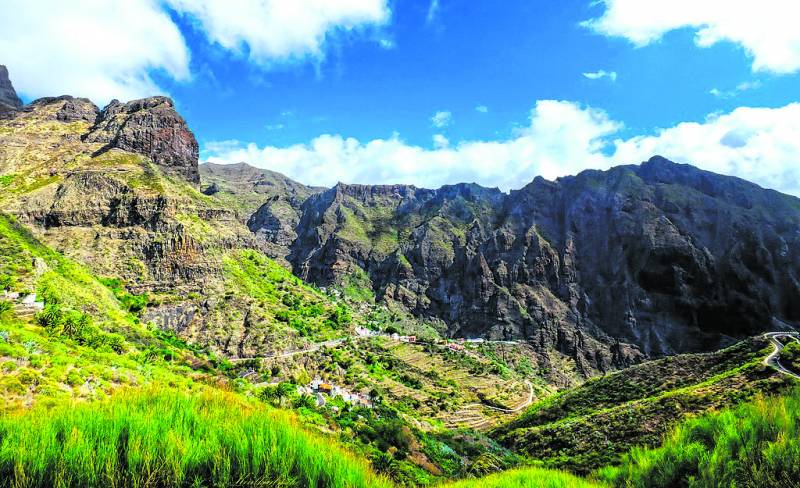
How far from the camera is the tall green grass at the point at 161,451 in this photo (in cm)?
292

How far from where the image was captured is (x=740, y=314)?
16300cm

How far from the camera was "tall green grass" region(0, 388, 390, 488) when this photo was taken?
2924 millimetres

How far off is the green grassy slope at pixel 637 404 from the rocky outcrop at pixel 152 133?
113 meters

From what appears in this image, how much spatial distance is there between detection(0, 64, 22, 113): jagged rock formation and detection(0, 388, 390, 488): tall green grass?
640 feet

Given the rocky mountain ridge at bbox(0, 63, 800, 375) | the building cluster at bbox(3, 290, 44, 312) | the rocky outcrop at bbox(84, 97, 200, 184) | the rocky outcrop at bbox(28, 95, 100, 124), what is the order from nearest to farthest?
the building cluster at bbox(3, 290, 44, 312) → the rocky mountain ridge at bbox(0, 63, 800, 375) → the rocky outcrop at bbox(84, 97, 200, 184) → the rocky outcrop at bbox(28, 95, 100, 124)

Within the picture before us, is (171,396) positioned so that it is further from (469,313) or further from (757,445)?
(469,313)

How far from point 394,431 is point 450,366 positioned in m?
70.5

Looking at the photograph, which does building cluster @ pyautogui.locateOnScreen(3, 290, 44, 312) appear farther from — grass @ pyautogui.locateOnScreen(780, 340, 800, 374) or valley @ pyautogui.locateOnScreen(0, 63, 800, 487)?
grass @ pyautogui.locateOnScreen(780, 340, 800, 374)

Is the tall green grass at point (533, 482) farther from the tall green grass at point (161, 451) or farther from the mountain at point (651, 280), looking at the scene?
the mountain at point (651, 280)

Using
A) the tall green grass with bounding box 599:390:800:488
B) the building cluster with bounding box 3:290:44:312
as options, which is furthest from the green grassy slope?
the building cluster with bounding box 3:290:44:312

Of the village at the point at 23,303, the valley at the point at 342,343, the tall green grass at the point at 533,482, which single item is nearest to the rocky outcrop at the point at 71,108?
the valley at the point at 342,343

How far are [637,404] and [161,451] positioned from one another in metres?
41.4

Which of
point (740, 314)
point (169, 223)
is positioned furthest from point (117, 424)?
point (740, 314)

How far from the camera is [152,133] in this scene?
114 metres
